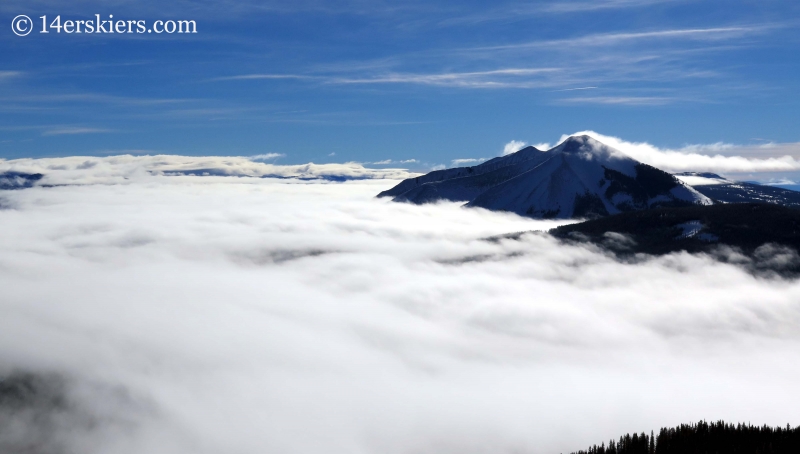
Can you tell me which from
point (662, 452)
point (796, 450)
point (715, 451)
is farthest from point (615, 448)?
point (796, 450)

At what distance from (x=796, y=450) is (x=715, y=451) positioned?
28.7 feet

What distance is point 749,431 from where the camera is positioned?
7656cm

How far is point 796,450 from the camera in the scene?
70.7 meters

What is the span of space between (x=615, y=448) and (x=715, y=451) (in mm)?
12207

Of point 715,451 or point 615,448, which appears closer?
point 715,451

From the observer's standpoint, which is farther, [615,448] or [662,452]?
[615,448]

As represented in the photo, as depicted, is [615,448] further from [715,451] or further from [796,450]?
[796,450]

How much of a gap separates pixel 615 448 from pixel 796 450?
20046mm

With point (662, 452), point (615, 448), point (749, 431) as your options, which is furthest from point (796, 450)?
point (615, 448)

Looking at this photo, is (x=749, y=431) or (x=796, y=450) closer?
(x=796, y=450)

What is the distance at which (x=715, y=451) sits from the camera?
7194 centimetres

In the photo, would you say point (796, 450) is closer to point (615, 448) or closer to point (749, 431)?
point (749, 431)

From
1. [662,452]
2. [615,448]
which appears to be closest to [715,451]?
[662,452]

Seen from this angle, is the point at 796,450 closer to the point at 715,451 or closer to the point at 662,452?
the point at 715,451
